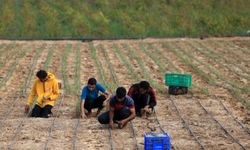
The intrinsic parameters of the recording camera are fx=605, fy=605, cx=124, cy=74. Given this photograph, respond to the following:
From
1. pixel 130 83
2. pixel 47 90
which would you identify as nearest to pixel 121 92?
pixel 47 90

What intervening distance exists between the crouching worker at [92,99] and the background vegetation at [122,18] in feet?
52.9

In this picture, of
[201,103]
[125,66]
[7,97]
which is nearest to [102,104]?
[201,103]

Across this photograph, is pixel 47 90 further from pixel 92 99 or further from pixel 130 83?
pixel 130 83

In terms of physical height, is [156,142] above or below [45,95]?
above

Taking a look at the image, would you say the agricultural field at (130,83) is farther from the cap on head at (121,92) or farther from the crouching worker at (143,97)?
the cap on head at (121,92)

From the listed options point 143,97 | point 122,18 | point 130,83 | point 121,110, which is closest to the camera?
point 121,110

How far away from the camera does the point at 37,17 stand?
2911 cm

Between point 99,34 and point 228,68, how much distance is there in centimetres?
1124

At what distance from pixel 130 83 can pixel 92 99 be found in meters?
3.99

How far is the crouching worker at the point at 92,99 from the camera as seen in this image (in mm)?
10516

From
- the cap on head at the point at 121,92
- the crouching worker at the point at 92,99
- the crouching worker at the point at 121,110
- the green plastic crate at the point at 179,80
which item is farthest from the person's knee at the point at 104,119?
the green plastic crate at the point at 179,80

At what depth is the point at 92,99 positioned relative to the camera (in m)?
10.7

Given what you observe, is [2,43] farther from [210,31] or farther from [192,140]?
[192,140]

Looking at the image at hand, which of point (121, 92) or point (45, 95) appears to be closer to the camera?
point (121, 92)
